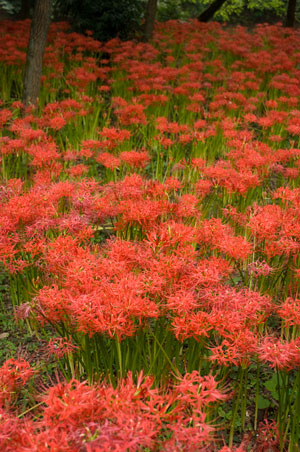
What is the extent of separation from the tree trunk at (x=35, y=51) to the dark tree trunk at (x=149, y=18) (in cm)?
344

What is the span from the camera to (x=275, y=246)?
2385 millimetres

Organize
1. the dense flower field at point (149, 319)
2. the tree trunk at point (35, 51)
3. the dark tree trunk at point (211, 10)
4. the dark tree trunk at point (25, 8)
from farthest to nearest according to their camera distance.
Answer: the dark tree trunk at point (211, 10) < the dark tree trunk at point (25, 8) < the tree trunk at point (35, 51) < the dense flower field at point (149, 319)

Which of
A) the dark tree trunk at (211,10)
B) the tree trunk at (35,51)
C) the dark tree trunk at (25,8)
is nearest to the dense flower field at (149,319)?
the tree trunk at (35,51)

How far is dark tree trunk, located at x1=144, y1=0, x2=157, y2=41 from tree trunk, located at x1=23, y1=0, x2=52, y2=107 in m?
3.44

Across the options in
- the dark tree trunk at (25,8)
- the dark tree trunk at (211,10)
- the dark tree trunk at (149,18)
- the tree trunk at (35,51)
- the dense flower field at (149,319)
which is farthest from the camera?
the dark tree trunk at (211,10)

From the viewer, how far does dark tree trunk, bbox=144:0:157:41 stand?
28.5 ft

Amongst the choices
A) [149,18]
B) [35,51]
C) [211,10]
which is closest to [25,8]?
[149,18]

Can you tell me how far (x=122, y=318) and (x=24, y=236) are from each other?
1.13 metres

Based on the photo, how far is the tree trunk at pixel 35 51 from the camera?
19.6ft

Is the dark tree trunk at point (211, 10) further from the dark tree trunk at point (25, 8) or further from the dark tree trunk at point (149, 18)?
the dark tree trunk at point (25, 8)

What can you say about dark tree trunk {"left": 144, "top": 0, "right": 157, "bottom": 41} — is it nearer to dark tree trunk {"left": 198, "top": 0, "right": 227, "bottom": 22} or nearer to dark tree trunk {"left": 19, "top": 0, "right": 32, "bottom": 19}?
dark tree trunk {"left": 198, "top": 0, "right": 227, "bottom": 22}

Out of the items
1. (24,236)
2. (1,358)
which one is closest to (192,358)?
(24,236)

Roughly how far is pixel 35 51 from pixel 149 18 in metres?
3.83

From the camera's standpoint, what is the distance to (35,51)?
616cm
